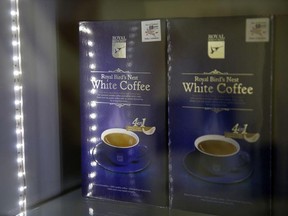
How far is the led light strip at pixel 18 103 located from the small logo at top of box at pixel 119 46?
0.20 meters

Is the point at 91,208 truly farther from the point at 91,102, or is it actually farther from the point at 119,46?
the point at 119,46

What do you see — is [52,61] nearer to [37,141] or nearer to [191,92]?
[37,141]

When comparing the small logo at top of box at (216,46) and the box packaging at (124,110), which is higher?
the small logo at top of box at (216,46)

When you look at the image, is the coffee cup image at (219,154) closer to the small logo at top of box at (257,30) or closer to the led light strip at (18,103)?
the small logo at top of box at (257,30)

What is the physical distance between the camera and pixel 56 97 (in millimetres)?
1004

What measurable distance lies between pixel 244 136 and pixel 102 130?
289mm

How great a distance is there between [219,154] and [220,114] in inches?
3.0

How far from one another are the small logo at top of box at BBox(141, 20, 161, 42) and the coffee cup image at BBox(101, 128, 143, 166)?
189 millimetres

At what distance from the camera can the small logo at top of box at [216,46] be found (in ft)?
2.58

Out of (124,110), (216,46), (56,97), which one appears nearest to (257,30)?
(216,46)

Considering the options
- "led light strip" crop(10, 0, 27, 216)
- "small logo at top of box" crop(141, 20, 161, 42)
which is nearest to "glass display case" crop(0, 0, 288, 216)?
"led light strip" crop(10, 0, 27, 216)

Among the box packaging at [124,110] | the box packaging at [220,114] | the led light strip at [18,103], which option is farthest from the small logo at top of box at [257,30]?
the led light strip at [18,103]

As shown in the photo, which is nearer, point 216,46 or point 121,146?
point 216,46

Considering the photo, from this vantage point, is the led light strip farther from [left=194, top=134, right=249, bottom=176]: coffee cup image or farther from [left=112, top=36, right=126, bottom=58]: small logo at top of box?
[left=194, top=134, right=249, bottom=176]: coffee cup image
